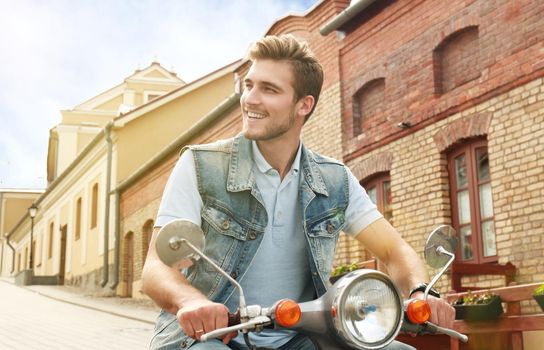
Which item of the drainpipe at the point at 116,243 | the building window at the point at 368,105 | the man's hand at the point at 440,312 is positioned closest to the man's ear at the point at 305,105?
the man's hand at the point at 440,312

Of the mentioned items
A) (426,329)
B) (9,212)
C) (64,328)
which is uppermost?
(9,212)

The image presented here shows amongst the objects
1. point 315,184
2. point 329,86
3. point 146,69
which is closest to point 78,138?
point 146,69

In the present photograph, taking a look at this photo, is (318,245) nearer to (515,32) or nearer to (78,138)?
(515,32)

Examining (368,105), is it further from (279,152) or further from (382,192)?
(279,152)

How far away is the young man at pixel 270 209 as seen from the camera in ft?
8.45

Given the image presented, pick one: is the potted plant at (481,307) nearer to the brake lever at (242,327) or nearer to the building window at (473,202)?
the building window at (473,202)

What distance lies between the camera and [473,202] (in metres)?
10.2

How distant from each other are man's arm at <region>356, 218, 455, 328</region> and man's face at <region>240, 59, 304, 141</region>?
0.54 meters

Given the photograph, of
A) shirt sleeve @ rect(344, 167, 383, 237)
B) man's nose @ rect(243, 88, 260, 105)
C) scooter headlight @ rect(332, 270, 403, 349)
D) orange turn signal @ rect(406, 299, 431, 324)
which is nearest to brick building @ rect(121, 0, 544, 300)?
shirt sleeve @ rect(344, 167, 383, 237)

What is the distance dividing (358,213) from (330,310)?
2.85 feet

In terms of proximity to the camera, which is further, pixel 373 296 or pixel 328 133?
pixel 328 133

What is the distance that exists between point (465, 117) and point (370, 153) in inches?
91.7

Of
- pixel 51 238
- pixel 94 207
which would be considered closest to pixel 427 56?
pixel 94 207

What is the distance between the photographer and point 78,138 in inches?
1485
